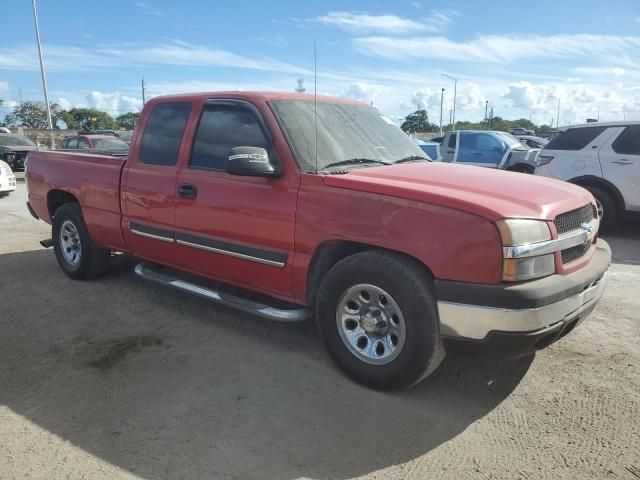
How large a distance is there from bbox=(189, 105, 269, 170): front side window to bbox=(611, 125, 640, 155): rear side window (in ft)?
21.0

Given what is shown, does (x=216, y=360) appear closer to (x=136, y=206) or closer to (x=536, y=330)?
(x=136, y=206)

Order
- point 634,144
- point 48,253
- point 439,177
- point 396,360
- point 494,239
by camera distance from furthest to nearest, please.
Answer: point 634,144
point 48,253
point 439,177
point 396,360
point 494,239

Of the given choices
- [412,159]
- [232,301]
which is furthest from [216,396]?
[412,159]

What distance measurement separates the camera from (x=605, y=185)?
8.06 metres

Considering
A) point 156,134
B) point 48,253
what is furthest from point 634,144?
point 48,253

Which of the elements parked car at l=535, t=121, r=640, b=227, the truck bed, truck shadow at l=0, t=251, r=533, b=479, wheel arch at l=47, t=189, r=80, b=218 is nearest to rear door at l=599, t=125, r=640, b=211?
parked car at l=535, t=121, r=640, b=227

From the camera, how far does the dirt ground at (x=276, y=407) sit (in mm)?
2672

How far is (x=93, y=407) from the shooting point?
3.19 metres

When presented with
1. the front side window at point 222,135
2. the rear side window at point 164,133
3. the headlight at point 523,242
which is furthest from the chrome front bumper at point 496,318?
the rear side window at point 164,133

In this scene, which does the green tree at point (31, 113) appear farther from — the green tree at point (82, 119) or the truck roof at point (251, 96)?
the truck roof at point (251, 96)

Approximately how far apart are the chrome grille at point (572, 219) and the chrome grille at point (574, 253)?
118 millimetres

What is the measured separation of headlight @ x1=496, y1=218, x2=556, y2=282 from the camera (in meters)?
2.79

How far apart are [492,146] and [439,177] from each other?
33.2 feet

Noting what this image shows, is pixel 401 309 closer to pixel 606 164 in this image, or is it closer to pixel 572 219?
pixel 572 219
